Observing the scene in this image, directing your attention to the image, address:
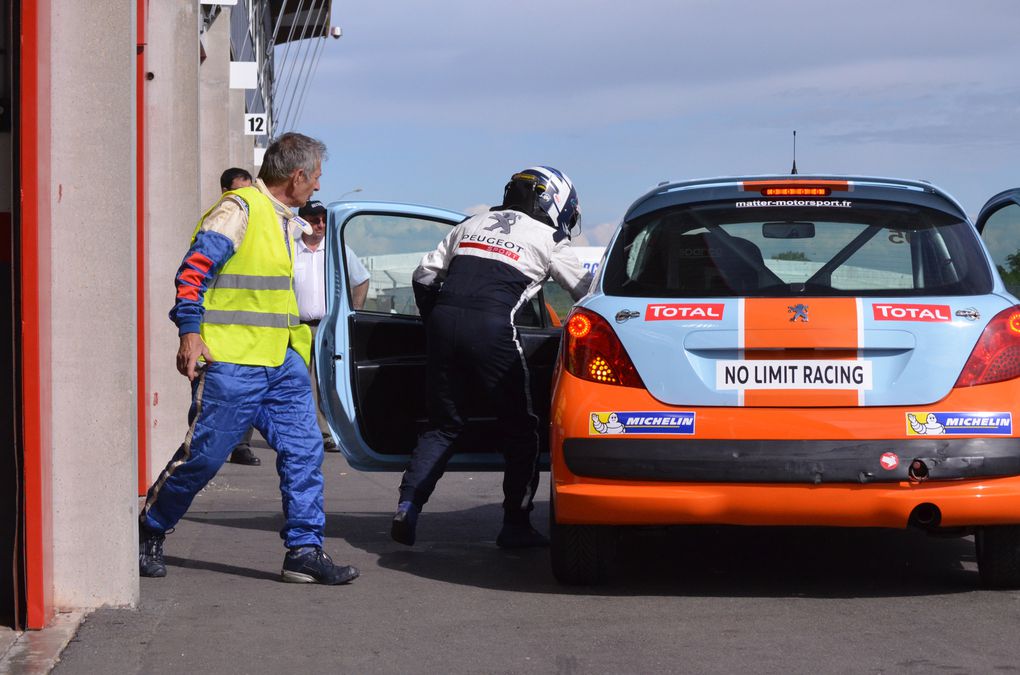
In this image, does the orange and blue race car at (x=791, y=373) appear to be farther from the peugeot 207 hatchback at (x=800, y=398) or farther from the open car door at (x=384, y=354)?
the open car door at (x=384, y=354)

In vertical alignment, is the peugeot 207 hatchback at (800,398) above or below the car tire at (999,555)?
above

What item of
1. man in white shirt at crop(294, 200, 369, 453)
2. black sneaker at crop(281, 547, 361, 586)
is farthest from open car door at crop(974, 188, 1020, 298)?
man in white shirt at crop(294, 200, 369, 453)

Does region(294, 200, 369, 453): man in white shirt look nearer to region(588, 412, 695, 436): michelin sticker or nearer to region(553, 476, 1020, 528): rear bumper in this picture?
region(588, 412, 695, 436): michelin sticker

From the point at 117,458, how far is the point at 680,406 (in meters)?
2.00

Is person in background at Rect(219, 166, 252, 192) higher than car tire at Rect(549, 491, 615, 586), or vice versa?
person in background at Rect(219, 166, 252, 192)

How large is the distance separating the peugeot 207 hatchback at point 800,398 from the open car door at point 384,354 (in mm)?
1462

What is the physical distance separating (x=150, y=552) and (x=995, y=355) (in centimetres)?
340

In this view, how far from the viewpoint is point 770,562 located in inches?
281

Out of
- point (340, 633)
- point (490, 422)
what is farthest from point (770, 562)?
point (340, 633)

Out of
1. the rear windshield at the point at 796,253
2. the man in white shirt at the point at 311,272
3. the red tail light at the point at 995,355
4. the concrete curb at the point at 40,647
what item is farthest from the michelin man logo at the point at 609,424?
the man in white shirt at the point at 311,272

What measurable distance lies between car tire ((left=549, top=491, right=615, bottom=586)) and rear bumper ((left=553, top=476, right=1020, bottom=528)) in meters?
0.45

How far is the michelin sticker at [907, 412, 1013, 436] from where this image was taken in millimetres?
5742

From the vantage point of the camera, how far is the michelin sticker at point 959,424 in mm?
5742

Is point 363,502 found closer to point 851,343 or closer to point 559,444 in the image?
point 559,444
